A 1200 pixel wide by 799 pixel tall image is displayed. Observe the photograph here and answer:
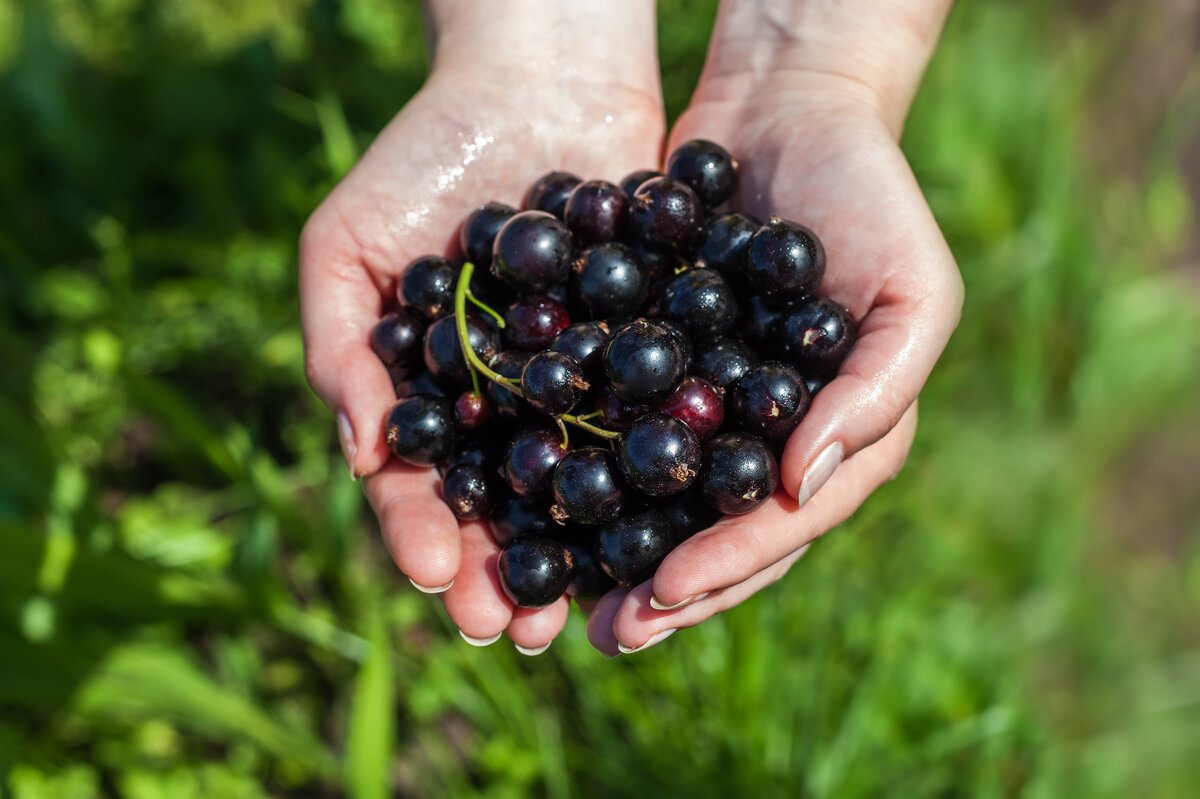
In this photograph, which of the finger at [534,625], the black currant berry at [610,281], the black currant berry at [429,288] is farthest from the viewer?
the black currant berry at [429,288]

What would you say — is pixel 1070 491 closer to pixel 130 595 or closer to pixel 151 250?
pixel 130 595

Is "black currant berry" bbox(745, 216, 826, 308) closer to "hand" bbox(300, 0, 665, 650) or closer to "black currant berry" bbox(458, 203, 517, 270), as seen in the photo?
"black currant berry" bbox(458, 203, 517, 270)

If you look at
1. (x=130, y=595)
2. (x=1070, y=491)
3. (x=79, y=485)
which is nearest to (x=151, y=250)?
(x=79, y=485)

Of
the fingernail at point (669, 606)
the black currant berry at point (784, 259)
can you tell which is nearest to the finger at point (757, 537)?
the fingernail at point (669, 606)

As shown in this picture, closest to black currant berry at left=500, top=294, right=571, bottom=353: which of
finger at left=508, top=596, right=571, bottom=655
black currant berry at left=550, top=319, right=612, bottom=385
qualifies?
black currant berry at left=550, top=319, right=612, bottom=385

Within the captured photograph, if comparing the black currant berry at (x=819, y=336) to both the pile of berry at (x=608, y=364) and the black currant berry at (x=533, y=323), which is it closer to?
the pile of berry at (x=608, y=364)

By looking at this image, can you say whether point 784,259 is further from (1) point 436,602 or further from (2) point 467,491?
(1) point 436,602
